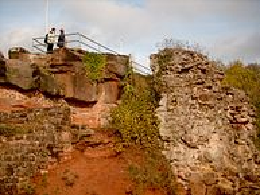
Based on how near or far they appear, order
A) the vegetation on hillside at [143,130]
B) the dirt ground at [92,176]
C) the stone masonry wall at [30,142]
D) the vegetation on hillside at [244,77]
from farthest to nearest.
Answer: the vegetation on hillside at [244,77], the vegetation on hillside at [143,130], the dirt ground at [92,176], the stone masonry wall at [30,142]

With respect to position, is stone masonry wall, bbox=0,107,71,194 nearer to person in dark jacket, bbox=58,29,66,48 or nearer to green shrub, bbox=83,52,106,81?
green shrub, bbox=83,52,106,81

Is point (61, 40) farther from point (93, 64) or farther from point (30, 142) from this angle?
point (30, 142)

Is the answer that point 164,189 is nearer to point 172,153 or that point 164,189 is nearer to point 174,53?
point 172,153

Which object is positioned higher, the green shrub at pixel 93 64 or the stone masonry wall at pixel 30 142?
the green shrub at pixel 93 64

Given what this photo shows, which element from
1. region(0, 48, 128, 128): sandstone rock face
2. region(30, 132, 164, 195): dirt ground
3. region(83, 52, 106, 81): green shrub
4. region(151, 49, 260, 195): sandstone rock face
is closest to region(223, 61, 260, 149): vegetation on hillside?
region(0, 48, 128, 128): sandstone rock face

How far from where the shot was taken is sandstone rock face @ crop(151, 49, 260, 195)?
13477 millimetres

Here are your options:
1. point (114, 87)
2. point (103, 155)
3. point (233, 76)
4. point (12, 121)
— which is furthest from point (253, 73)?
point (12, 121)

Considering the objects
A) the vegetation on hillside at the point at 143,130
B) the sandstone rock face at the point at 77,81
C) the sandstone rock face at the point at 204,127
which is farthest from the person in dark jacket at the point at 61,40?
the sandstone rock face at the point at 204,127

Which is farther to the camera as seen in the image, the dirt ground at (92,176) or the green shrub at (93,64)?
the green shrub at (93,64)

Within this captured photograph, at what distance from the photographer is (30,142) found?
12.4 metres

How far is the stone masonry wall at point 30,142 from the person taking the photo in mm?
11750

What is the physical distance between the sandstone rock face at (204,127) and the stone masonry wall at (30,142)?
3227mm

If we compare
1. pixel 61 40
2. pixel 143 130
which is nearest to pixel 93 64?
pixel 61 40

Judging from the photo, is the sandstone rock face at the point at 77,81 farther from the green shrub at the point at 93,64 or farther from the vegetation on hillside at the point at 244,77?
the vegetation on hillside at the point at 244,77
